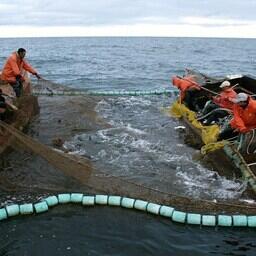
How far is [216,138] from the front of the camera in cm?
1098

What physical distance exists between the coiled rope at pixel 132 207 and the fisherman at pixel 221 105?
505 cm

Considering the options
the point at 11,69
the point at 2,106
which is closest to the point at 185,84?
the point at 11,69

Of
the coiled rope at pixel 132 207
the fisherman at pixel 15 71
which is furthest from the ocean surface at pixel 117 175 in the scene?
the fisherman at pixel 15 71

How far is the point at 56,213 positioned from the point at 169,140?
5.81m

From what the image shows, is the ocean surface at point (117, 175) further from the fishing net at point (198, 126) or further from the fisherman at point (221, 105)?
the fisherman at point (221, 105)

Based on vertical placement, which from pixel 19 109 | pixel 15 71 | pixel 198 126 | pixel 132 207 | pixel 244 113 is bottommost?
pixel 132 207

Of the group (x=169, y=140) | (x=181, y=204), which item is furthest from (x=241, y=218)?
(x=169, y=140)

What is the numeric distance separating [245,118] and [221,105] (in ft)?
9.18

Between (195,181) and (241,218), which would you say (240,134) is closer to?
(195,181)

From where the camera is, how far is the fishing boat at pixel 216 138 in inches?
377

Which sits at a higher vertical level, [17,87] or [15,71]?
[15,71]

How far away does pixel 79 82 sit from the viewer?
90.3 feet

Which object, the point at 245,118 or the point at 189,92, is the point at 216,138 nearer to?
the point at 245,118

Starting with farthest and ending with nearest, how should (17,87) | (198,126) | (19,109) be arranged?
(17,87)
(19,109)
(198,126)
